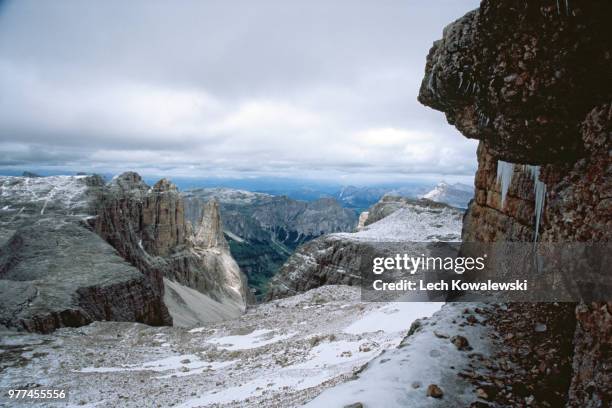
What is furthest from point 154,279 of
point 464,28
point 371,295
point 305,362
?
point 464,28

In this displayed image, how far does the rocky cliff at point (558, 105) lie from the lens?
644 centimetres

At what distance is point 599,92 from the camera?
6.77m

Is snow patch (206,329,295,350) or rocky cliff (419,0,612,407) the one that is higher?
rocky cliff (419,0,612,407)

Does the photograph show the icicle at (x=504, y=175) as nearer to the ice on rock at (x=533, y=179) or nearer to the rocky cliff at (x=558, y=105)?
the ice on rock at (x=533, y=179)

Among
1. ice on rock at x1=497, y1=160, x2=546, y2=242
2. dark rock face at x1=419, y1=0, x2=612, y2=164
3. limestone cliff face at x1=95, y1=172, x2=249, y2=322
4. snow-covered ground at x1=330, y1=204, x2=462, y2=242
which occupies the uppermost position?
dark rock face at x1=419, y1=0, x2=612, y2=164

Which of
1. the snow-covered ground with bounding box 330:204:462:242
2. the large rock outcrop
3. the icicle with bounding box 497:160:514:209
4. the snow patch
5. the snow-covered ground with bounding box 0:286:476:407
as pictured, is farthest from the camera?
the snow-covered ground with bounding box 330:204:462:242

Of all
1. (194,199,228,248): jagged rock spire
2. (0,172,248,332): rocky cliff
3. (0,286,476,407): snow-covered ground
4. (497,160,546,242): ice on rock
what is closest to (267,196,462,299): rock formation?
(0,286,476,407): snow-covered ground

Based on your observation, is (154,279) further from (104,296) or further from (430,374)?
(430,374)

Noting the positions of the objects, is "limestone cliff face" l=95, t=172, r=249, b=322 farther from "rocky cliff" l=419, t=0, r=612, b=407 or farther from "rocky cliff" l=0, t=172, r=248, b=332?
"rocky cliff" l=419, t=0, r=612, b=407

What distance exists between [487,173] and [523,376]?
442 inches

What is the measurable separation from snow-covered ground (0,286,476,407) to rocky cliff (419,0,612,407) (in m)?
2.98

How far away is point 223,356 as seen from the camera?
2200 cm

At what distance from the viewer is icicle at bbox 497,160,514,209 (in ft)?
47.5

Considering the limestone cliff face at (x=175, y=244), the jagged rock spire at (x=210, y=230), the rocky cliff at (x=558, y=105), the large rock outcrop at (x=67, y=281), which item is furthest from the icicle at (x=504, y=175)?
the jagged rock spire at (x=210, y=230)
